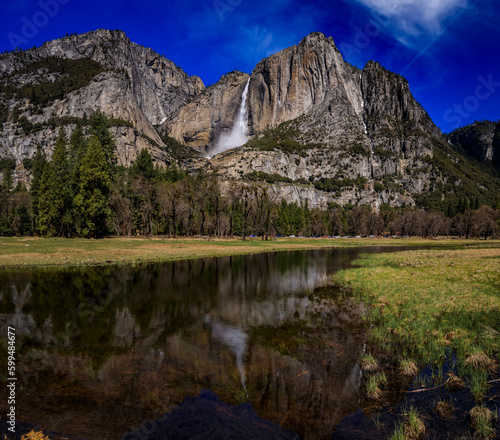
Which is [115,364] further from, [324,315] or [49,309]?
[324,315]

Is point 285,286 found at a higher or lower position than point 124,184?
lower

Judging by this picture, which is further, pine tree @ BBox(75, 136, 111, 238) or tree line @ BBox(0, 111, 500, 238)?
tree line @ BBox(0, 111, 500, 238)

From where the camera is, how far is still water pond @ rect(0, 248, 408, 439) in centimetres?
661

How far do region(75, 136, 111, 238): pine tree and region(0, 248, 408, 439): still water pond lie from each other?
4464 centimetres

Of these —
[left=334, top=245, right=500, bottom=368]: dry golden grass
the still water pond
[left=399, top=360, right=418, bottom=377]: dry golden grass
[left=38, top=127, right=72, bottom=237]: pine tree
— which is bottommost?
the still water pond

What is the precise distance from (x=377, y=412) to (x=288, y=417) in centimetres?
208

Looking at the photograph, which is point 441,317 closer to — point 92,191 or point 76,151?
point 92,191

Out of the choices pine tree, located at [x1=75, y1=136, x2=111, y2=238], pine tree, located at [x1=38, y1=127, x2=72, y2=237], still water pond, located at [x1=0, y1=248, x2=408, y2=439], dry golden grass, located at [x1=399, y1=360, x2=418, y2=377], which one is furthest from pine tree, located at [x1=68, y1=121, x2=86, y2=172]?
dry golden grass, located at [x1=399, y1=360, x2=418, y2=377]

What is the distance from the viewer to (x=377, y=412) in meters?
6.62

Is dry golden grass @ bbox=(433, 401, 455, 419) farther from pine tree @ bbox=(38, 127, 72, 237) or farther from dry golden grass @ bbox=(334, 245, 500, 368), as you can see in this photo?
pine tree @ bbox=(38, 127, 72, 237)

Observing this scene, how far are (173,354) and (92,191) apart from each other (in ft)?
204

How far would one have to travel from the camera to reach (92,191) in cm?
6219

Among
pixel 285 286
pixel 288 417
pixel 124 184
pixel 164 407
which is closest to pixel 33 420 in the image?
pixel 164 407

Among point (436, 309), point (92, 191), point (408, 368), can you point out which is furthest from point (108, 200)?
point (408, 368)
